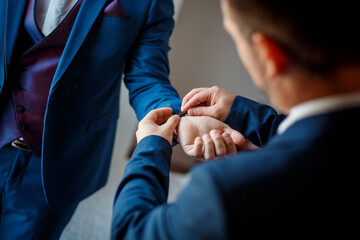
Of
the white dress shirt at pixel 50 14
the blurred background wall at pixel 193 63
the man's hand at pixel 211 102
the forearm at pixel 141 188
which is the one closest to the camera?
the forearm at pixel 141 188

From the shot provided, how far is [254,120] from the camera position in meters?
0.70

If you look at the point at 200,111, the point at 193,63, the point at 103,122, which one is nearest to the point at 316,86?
the point at 200,111

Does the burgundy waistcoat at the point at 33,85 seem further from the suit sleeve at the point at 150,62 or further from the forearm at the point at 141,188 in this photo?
the forearm at the point at 141,188

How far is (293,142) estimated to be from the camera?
359 mm

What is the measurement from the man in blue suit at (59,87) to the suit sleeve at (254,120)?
0.17 meters

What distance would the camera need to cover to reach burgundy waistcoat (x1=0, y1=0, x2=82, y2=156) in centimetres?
81

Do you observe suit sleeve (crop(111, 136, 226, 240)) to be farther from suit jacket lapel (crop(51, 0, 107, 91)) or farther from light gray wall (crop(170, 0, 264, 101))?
light gray wall (crop(170, 0, 264, 101))

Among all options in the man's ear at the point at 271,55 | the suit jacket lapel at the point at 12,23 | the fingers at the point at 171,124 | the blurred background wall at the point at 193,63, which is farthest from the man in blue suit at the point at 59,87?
the blurred background wall at the point at 193,63

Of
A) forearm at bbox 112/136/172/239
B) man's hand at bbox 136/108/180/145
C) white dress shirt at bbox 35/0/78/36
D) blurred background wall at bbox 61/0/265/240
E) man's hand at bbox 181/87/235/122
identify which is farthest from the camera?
blurred background wall at bbox 61/0/265/240

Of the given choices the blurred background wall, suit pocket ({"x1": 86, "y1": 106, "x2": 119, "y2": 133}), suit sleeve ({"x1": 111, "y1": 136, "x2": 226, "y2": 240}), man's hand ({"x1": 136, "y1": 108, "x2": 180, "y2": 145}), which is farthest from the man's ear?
the blurred background wall

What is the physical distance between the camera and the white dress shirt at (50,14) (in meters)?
0.85

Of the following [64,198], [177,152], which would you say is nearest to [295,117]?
[64,198]

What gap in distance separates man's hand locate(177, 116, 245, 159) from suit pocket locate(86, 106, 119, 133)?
0.32 m

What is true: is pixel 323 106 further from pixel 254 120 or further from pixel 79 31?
pixel 79 31
